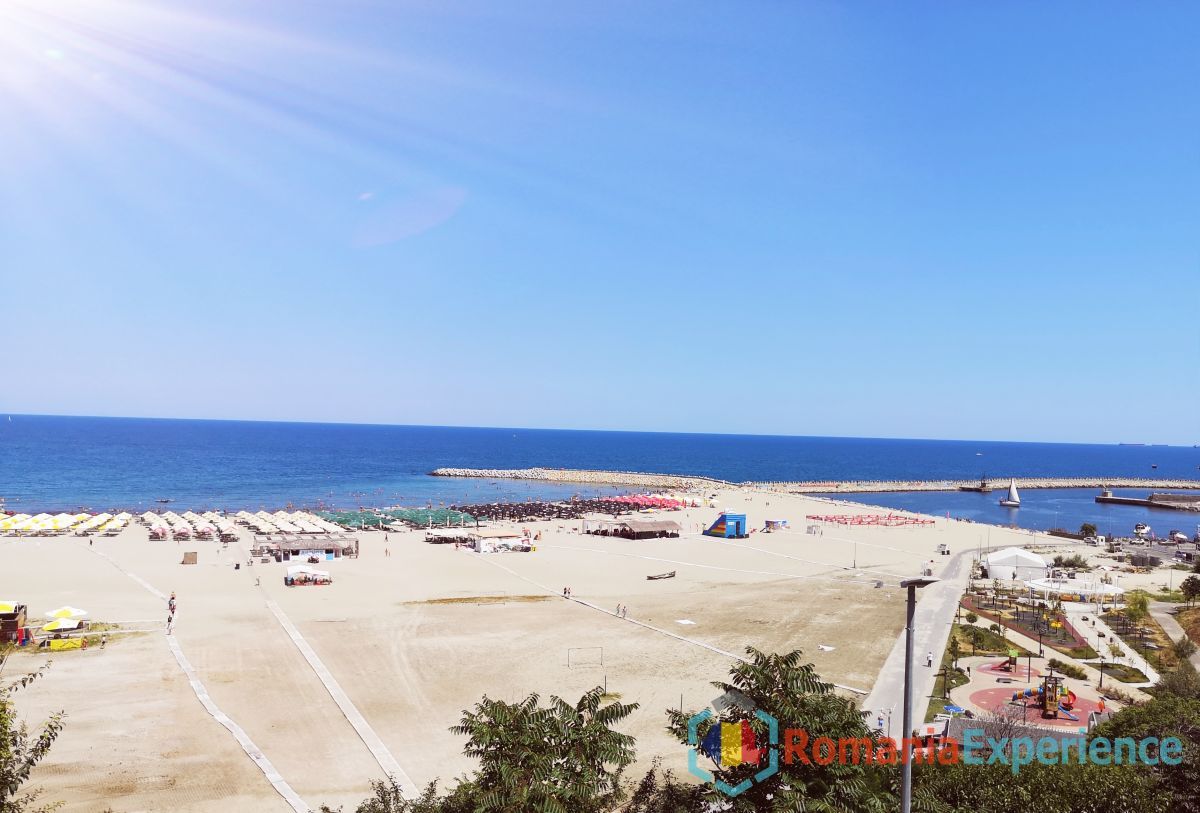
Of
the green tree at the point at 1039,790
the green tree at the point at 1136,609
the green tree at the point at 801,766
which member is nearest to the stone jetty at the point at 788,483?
the green tree at the point at 1136,609

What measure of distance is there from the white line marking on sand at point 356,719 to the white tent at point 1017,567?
122ft

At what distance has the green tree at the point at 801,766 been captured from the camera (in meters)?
8.02

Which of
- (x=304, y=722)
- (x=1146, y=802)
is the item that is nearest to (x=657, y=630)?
(x=304, y=722)

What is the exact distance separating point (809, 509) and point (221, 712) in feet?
248

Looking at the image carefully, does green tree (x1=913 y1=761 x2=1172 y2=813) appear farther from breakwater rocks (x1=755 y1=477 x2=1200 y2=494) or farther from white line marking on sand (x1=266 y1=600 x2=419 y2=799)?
breakwater rocks (x1=755 y1=477 x2=1200 y2=494)

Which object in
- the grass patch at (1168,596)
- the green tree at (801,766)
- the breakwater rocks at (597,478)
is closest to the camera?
the green tree at (801,766)

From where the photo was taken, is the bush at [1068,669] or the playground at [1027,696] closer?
the playground at [1027,696]

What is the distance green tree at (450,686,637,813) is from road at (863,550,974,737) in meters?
6.19

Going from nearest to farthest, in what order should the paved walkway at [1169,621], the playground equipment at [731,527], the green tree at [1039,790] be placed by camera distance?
the green tree at [1039,790] → the paved walkway at [1169,621] → the playground equipment at [731,527]

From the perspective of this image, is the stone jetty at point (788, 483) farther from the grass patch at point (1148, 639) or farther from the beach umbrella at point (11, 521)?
the grass patch at point (1148, 639)

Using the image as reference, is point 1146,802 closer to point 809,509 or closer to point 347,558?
point 347,558

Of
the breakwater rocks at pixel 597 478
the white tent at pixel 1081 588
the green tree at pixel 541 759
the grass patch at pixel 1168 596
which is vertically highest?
the green tree at pixel 541 759

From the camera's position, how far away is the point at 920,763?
11.1m

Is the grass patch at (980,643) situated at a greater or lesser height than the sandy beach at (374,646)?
greater
